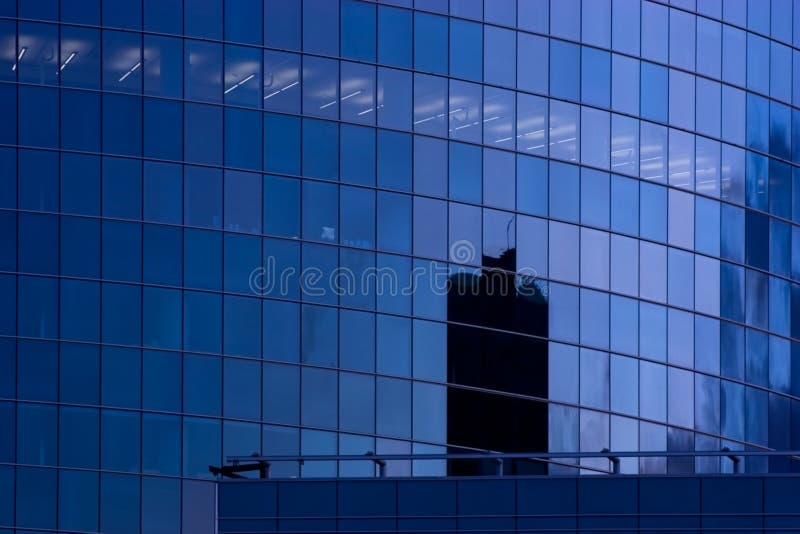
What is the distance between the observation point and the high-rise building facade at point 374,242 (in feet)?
132

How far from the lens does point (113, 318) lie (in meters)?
40.6

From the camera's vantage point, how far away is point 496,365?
43.7m

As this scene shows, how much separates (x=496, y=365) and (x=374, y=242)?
16.6 ft

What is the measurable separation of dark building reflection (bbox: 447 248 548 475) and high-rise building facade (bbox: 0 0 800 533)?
74mm

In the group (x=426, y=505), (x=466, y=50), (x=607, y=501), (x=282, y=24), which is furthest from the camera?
(x=466, y=50)

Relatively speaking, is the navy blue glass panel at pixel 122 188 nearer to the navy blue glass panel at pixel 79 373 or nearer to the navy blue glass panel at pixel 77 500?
the navy blue glass panel at pixel 79 373

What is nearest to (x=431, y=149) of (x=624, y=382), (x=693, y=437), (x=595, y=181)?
(x=595, y=181)

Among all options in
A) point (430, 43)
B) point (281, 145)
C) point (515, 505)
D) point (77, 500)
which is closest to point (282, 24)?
point (281, 145)

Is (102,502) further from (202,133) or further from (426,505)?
(202,133)

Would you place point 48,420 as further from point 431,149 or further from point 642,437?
point 642,437

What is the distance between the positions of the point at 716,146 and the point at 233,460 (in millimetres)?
19175

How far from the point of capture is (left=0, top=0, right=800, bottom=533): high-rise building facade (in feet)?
132

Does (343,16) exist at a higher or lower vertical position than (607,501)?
higher

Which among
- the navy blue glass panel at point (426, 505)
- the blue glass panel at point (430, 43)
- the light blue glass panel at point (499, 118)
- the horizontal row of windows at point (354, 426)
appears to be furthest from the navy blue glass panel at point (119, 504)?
the blue glass panel at point (430, 43)
